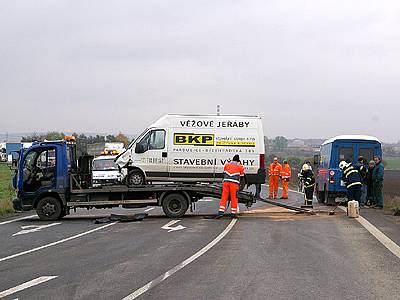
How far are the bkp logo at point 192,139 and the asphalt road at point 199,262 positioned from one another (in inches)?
142

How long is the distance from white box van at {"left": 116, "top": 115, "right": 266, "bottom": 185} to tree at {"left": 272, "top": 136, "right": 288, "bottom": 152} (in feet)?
194

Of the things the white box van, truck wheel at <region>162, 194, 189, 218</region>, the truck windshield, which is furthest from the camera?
the truck windshield

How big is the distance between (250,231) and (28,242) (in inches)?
199

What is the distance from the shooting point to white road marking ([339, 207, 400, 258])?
1168 centimetres

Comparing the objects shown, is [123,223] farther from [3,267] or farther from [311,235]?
[3,267]

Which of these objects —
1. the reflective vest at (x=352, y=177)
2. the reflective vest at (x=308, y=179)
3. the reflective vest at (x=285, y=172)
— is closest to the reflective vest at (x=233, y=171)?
the reflective vest at (x=352, y=177)

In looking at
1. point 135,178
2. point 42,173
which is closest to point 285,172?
point 135,178

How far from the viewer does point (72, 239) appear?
544 inches

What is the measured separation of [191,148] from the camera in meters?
19.5

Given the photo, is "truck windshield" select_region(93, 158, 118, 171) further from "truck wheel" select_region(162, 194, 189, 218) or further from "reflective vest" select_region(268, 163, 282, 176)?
"truck wheel" select_region(162, 194, 189, 218)

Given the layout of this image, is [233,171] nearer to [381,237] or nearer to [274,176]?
[381,237]

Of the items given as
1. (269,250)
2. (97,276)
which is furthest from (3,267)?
(269,250)

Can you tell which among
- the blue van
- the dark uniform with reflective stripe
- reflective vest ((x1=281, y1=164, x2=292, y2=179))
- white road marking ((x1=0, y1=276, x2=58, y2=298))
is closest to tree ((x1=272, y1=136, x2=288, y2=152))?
reflective vest ((x1=281, y1=164, x2=292, y2=179))

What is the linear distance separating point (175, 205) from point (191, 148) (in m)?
1.98
